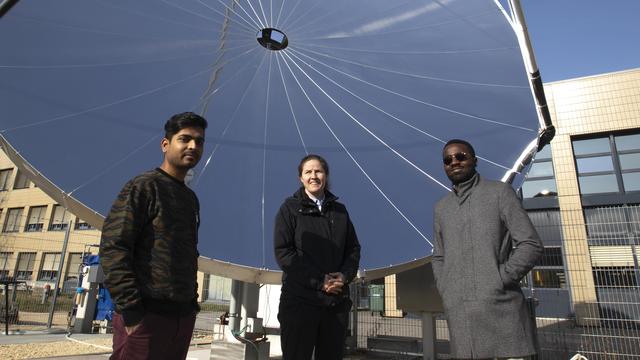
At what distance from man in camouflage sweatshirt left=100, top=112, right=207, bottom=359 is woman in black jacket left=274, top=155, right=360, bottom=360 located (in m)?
0.62

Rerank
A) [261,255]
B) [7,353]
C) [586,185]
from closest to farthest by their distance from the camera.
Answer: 1. [261,255]
2. [7,353]
3. [586,185]

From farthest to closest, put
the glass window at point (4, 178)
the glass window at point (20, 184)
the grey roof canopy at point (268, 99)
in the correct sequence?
the glass window at point (20, 184) < the glass window at point (4, 178) < the grey roof canopy at point (268, 99)

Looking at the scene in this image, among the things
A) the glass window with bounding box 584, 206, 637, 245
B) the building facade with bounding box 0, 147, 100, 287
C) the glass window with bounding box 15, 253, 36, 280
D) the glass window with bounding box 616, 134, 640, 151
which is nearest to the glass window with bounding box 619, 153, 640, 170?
the glass window with bounding box 616, 134, 640, 151

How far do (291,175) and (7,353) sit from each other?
480 cm

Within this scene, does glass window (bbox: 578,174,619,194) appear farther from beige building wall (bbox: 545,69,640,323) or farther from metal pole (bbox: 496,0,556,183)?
metal pole (bbox: 496,0,556,183)

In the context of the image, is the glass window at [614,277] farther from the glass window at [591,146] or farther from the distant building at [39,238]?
the distant building at [39,238]

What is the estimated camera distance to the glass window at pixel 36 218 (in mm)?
28328

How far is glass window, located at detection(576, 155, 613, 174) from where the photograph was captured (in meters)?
15.3

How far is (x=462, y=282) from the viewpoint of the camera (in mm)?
2195

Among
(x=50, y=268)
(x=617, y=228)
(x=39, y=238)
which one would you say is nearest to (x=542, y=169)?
(x=617, y=228)

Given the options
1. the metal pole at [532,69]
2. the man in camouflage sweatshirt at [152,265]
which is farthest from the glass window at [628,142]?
the man in camouflage sweatshirt at [152,265]

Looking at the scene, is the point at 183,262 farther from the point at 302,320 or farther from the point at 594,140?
the point at 594,140

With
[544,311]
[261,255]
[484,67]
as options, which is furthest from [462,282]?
[544,311]

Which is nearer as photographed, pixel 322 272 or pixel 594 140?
pixel 322 272
